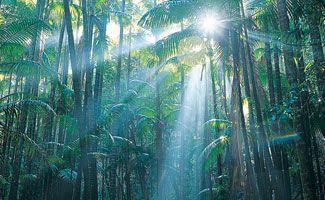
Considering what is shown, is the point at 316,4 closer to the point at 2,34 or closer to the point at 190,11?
the point at 190,11

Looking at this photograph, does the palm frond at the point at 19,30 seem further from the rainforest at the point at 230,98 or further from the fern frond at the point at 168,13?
the fern frond at the point at 168,13

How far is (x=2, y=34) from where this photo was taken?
9766 mm

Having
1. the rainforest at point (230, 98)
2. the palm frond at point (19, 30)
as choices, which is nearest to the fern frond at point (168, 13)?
the rainforest at point (230, 98)

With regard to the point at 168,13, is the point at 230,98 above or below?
below

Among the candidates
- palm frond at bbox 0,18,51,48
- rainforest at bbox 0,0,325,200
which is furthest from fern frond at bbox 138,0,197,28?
palm frond at bbox 0,18,51,48

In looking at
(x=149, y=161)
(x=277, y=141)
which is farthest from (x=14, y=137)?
(x=149, y=161)

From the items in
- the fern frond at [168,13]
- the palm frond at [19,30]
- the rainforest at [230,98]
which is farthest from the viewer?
the fern frond at [168,13]

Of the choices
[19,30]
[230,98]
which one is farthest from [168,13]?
[19,30]

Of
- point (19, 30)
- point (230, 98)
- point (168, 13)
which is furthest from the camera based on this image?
point (230, 98)

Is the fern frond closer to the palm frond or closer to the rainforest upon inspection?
the rainforest

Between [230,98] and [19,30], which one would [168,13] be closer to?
[230,98]

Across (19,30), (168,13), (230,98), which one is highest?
(168,13)

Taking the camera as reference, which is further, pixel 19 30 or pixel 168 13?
pixel 168 13

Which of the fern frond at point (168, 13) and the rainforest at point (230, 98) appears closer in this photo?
the rainforest at point (230, 98)
